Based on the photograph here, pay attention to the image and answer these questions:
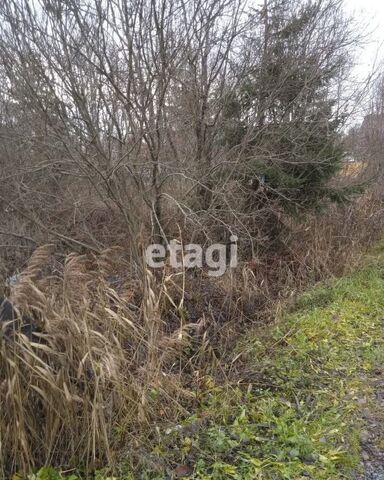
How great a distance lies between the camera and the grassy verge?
7.96ft

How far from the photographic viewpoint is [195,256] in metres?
5.64

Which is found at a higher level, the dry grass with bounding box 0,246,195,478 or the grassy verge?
the dry grass with bounding box 0,246,195,478

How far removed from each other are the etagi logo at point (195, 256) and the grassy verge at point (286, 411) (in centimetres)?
125

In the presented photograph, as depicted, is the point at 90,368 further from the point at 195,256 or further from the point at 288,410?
the point at 195,256

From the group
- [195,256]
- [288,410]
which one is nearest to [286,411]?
[288,410]

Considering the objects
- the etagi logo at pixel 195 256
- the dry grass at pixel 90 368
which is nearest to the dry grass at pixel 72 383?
the dry grass at pixel 90 368

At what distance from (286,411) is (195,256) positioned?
9.69 feet

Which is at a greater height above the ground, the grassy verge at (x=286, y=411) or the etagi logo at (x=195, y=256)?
the etagi logo at (x=195, y=256)

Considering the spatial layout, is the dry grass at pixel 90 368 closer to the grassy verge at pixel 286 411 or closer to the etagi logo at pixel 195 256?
the grassy verge at pixel 286 411

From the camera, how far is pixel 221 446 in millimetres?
2557

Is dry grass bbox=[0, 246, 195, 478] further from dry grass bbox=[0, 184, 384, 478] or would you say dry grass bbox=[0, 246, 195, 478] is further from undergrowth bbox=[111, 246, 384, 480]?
undergrowth bbox=[111, 246, 384, 480]

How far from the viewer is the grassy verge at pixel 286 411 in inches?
95.5

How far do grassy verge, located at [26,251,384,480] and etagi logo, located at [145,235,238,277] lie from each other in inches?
49.4

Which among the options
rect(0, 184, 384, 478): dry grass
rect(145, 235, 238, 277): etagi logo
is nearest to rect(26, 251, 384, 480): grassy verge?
rect(0, 184, 384, 478): dry grass
